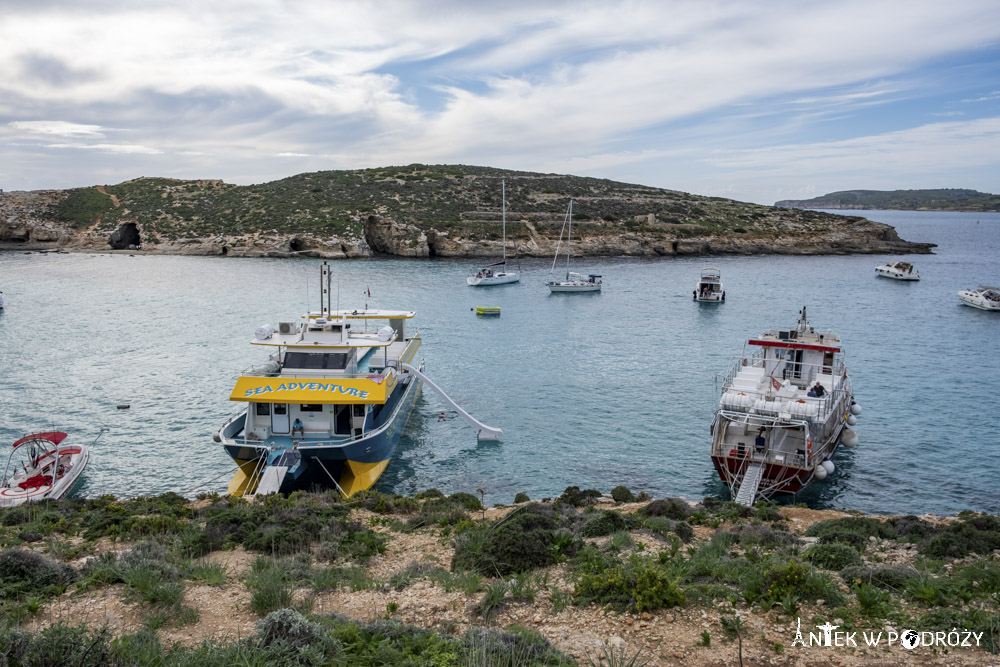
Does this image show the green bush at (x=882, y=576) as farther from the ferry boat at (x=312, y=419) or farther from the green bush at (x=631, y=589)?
the ferry boat at (x=312, y=419)

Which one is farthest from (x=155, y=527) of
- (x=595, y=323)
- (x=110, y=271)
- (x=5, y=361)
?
(x=110, y=271)

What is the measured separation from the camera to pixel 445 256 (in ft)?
271

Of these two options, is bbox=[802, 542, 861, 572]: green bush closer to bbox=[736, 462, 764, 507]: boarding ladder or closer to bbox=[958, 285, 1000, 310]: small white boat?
bbox=[736, 462, 764, 507]: boarding ladder

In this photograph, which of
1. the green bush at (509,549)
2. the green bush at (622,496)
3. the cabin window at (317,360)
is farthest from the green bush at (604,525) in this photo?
the cabin window at (317,360)

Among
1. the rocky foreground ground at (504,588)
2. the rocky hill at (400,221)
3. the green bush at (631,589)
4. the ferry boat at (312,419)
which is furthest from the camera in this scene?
the rocky hill at (400,221)

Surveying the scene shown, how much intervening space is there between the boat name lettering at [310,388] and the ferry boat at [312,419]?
1.1 inches

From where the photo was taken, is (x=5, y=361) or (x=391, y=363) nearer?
(x=391, y=363)

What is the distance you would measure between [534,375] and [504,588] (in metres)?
23.6

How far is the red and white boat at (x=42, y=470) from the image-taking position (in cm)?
1705

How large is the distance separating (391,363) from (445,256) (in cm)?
5935

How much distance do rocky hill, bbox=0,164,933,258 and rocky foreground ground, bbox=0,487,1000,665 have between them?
2802 inches

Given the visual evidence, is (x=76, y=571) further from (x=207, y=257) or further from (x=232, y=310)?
(x=207, y=257)

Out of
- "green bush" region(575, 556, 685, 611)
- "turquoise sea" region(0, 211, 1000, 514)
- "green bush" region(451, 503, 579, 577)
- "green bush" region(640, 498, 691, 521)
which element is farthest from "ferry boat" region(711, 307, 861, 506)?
"green bush" region(575, 556, 685, 611)

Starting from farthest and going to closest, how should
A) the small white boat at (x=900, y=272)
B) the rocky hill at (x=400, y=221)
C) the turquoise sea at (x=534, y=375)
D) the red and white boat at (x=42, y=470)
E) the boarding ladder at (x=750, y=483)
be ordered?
the rocky hill at (x=400, y=221), the small white boat at (x=900, y=272), the turquoise sea at (x=534, y=375), the boarding ladder at (x=750, y=483), the red and white boat at (x=42, y=470)
